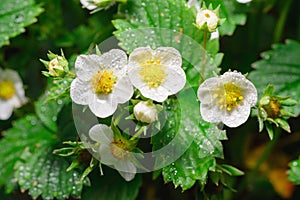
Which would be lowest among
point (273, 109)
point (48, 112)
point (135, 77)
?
point (48, 112)

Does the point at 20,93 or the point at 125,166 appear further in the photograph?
the point at 20,93

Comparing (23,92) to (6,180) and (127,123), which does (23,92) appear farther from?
(127,123)

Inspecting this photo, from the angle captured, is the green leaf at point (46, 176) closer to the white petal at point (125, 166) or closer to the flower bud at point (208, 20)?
the white petal at point (125, 166)

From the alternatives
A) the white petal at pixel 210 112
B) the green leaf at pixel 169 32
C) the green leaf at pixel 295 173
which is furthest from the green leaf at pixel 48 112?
the green leaf at pixel 295 173

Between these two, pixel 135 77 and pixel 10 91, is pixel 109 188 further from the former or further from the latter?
pixel 10 91

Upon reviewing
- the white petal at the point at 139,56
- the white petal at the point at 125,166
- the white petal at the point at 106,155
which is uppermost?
the white petal at the point at 139,56

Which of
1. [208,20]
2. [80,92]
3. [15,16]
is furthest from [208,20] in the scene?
[15,16]
